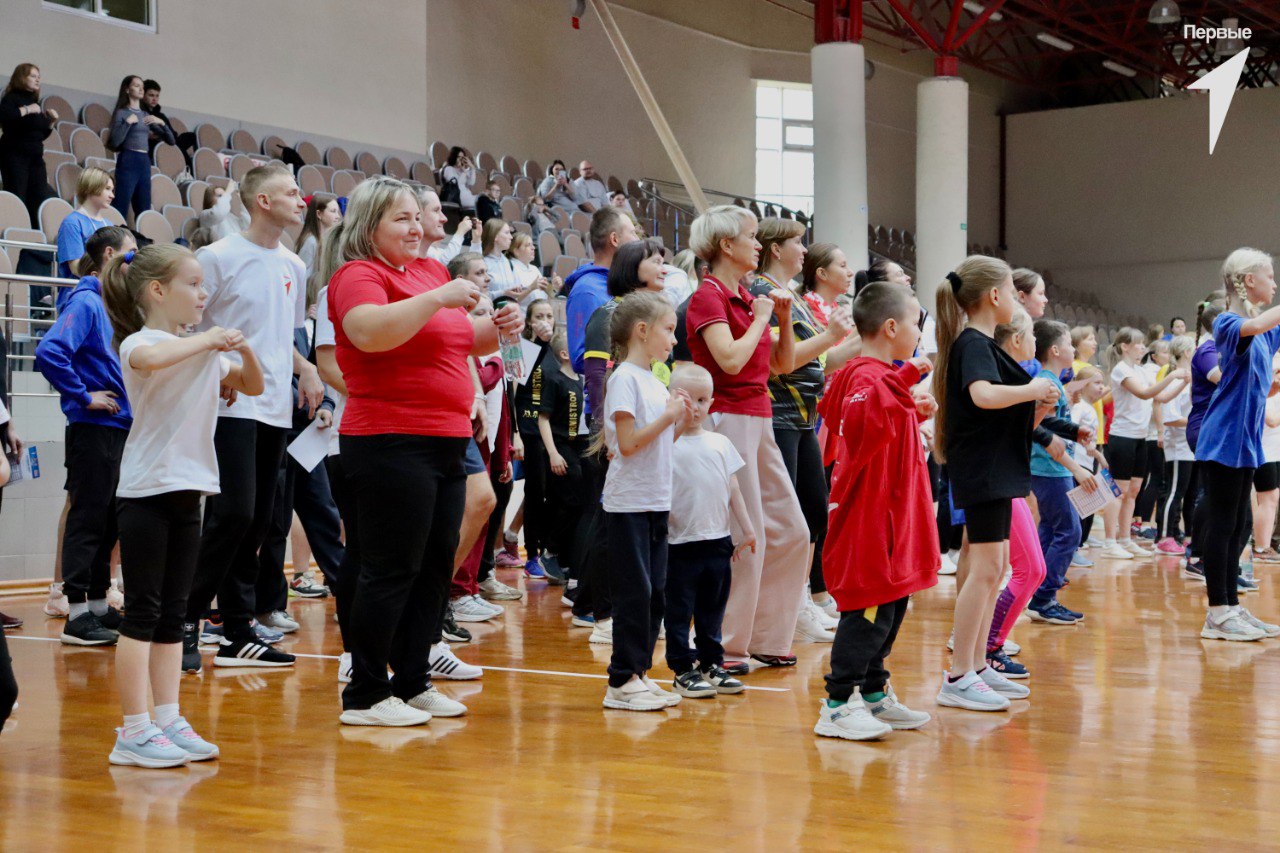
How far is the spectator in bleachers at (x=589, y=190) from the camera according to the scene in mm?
14555

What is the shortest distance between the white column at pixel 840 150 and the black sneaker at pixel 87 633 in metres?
10.9

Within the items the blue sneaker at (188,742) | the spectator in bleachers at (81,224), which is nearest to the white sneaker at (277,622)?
the blue sneaker at (188,742)

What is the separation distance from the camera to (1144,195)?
22.9 meters

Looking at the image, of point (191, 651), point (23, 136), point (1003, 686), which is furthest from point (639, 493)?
point (23, 136)

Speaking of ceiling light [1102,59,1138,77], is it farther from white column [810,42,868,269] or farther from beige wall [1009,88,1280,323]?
white column [810,42,868,269]

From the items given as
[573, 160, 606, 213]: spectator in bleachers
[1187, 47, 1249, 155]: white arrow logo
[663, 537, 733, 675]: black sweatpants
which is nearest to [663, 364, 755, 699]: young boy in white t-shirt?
[663, 537, 733, 675]: black sweatpants

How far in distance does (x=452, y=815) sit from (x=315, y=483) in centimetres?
320

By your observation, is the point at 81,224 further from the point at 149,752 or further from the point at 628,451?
the point at 149,752

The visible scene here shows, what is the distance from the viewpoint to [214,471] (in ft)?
10.8

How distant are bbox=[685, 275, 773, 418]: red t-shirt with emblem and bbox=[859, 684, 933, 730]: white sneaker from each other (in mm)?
1062

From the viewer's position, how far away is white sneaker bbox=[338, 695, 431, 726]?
11.5 ft

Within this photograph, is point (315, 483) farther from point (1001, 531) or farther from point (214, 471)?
point (1001, 531)

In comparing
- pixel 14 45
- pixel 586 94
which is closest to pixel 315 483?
pixel 14 45

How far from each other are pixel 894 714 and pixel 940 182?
14.3 meters
